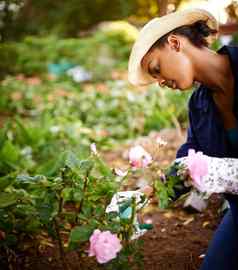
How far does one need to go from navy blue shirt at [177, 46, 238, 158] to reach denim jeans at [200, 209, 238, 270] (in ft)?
0.94

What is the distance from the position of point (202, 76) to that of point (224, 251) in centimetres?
79

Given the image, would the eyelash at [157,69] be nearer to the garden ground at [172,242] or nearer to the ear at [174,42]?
the ear at [174,42]

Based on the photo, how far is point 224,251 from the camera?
→ 237 cm

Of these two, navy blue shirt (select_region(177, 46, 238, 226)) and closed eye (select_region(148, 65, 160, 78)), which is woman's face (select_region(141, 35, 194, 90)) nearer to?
closed eye (select_region(148, 65, 160, 78))

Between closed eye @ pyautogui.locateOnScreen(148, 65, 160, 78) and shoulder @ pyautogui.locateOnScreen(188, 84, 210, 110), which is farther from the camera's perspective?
shoulder @ pyautogui.locateOnScreen(188, 84, 210, 110)

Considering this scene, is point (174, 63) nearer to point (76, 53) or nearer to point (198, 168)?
point (198, 168)

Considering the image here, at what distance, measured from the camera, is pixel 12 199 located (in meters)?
2.28

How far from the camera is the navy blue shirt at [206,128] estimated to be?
2338mm

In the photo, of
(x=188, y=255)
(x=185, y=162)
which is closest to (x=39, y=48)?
(x=188, y=255)

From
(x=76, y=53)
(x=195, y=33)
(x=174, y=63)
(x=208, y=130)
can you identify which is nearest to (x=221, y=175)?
(x=208, y=130)

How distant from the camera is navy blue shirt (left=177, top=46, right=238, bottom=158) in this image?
2.34 m

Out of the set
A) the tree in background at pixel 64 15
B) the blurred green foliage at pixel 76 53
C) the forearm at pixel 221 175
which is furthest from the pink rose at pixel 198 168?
the tree in background at pixel 64 15

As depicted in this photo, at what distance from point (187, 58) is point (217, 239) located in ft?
2.74

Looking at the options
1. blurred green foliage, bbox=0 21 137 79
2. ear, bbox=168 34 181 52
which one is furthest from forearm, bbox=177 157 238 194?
blurred green foliage, bbox=0 21 137 79
